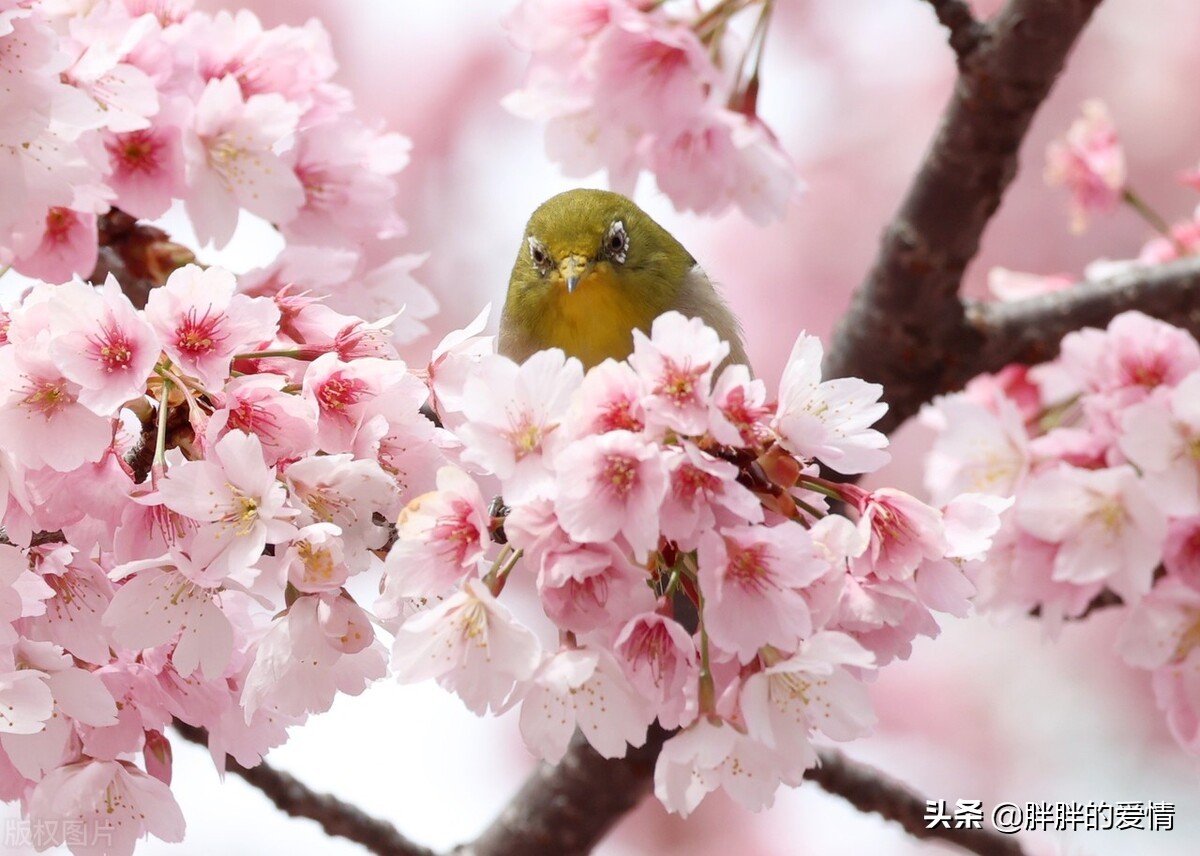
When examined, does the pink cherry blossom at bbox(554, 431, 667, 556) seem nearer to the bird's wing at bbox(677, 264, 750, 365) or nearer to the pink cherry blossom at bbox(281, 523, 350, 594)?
the pink cherry blossom at bbox(281, 523, 350, 594)

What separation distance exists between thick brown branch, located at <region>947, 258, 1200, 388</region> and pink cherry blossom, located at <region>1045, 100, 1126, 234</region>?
361 mm

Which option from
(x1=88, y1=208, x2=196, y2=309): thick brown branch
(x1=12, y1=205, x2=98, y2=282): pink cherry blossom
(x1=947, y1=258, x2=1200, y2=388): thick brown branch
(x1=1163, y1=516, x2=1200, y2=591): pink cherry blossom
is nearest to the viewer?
(x1=12, y1=205, x2=98, y2=282): pink cherry blossom

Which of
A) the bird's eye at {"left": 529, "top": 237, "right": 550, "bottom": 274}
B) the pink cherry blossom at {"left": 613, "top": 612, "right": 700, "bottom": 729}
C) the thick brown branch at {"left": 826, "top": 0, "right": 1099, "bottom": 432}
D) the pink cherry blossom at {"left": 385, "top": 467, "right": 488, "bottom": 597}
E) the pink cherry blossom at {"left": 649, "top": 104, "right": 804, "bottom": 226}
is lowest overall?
A: the pink cherry blossom at {"left": 613, "top": 612, "right": 700, "bottom": 729}

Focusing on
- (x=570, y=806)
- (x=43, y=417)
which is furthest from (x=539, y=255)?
(x=43, y=417)

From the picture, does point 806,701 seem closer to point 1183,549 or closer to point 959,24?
point 1183,549

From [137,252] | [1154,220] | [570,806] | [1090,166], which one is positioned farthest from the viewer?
[1090,166]

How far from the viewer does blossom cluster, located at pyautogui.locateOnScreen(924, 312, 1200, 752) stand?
186cm

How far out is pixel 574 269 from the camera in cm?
215

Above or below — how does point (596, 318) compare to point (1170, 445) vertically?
above

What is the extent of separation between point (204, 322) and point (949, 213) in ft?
4.77

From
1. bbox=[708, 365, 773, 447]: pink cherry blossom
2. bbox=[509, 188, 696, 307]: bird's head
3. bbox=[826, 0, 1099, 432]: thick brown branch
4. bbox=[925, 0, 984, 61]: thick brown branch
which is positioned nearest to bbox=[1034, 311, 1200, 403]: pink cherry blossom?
bbox=[826, 0, 1099, 432]: thick brown branch

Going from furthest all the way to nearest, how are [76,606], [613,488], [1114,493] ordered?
[1114,493] → [76,606] → [613,488]

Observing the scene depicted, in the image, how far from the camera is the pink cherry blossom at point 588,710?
40.4 inches

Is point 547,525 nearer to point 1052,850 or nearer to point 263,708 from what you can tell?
point 263,708
